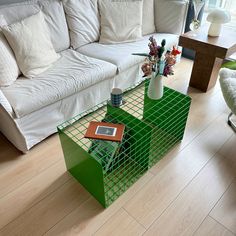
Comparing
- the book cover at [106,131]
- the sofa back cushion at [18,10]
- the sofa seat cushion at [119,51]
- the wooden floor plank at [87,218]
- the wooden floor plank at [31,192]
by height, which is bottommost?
the wooden floor plank at [31,192]

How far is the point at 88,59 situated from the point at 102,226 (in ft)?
4.40

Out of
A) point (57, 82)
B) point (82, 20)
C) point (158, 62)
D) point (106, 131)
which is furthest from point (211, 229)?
point (82, 20)

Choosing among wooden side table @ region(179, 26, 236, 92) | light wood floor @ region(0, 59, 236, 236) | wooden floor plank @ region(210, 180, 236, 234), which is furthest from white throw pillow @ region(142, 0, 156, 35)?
wooden floor plank @ region(210, 180, 236, 234)

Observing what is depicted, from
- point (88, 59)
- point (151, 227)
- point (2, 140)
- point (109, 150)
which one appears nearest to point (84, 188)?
point (109, 150)

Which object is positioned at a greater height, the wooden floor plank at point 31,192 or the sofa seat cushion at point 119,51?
the sofa seat cushion at point 119,51

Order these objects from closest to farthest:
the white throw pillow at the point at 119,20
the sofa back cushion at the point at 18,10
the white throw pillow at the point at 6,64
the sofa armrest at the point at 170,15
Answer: the white throw pillow at the point at 6,64, the sofa back cushion at the point at 18,10, the white throw pillow at the point at 119,20, the sofa armrest at the point at 170,15

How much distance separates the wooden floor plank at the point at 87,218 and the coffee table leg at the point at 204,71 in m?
1.39

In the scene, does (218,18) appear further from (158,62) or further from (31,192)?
(31,192)

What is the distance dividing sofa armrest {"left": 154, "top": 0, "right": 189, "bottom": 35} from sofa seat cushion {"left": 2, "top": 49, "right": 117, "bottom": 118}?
100 cm

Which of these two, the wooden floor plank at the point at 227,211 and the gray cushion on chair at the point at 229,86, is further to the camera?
the gray cushion on chair at the point at 229,86

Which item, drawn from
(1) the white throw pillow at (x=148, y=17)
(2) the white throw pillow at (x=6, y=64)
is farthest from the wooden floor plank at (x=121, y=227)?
(1) the white throw pillow at (x=148, y=17)

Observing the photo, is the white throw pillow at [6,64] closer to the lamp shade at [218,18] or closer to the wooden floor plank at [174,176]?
the wooden floor plank at [174,176]

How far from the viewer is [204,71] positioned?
2.21 meters

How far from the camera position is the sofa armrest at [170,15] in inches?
94.1
